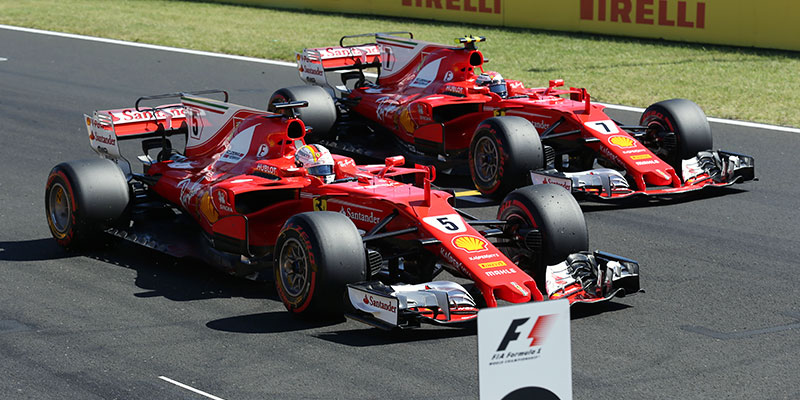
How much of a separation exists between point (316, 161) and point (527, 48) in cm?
1380

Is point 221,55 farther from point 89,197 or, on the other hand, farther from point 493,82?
point 89,197

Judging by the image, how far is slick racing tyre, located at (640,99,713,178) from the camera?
1320cm

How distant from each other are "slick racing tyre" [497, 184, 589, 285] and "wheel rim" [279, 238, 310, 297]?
1.74 m

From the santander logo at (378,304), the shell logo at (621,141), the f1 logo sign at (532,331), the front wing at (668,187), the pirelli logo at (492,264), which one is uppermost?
the f1 logo sign at (532,331)

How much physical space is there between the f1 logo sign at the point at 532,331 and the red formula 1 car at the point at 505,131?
24.4ft

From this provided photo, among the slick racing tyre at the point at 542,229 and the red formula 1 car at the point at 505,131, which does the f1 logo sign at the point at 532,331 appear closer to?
the slick racing tyre at the point at 542,229

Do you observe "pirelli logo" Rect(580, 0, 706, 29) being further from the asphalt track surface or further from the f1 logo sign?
the f1 logo sign

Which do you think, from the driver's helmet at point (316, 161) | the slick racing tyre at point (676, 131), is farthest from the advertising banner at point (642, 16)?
the driver's helmet at point (316, 161)

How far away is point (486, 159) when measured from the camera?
13.2 meters

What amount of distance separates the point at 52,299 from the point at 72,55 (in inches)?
584

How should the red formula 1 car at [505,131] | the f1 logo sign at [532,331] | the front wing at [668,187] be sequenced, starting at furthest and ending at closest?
the red formula 1 car at [505,131] < the front wing at [668,187] < the f1 logo sign at [532,331]

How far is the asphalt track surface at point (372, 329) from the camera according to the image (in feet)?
24.7

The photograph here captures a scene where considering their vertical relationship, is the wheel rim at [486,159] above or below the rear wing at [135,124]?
below

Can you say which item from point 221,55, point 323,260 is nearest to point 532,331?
point 323,260
